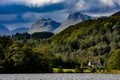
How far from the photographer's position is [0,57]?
173625 mm

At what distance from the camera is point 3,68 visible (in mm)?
168750

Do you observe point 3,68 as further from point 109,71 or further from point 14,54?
point 109,71

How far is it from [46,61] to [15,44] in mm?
17307

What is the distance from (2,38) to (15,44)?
12.5m

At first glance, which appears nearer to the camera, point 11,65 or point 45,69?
point 11,65

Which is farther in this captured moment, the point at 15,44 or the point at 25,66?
the point at 15,44

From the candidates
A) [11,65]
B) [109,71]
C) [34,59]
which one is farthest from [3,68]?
[109,71]

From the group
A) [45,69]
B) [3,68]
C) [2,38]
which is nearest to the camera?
[3,68]

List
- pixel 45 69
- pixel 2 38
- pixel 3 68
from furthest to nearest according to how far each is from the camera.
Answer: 1. pixel 2 38
2. pixel 45 69
3. pixel 3 68

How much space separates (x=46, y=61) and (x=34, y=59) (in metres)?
6.57

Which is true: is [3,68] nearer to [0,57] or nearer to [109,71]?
[0,57]

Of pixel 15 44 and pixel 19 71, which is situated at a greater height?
pixel 15 44

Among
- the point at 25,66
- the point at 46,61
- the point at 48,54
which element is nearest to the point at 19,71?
the point at 25,66

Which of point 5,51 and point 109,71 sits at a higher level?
point 5,51
